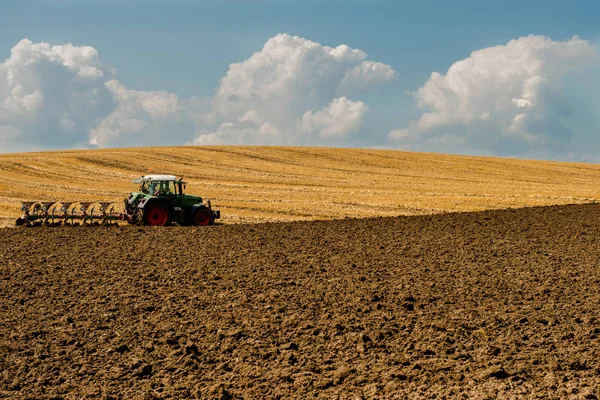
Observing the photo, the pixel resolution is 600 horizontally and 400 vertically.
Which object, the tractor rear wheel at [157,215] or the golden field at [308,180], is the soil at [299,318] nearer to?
the tractor rear wheel at [157,215]

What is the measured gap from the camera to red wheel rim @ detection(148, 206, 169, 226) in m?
23.0

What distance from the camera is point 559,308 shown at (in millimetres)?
11773

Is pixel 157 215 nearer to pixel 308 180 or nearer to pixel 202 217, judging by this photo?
pixel 202 217

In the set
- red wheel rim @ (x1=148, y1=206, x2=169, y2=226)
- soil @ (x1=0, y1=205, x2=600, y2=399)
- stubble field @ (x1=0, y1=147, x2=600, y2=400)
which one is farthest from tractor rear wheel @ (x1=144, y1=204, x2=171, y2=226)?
soil @ (x1=0, y1=205, x2=600, y2=399)

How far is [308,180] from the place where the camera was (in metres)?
44.6

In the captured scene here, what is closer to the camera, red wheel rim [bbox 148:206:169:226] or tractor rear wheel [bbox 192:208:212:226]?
red wheel rim [bbox 148:206:169:226]

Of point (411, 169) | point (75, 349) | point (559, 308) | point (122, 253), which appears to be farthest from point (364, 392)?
point (411, 169)

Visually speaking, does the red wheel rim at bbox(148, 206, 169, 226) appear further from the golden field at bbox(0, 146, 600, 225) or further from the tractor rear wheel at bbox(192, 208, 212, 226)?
→ the golden field at bbox(0, 146, 600, 225)

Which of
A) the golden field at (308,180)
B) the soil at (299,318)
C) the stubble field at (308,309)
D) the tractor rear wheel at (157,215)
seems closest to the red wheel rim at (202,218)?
the tractor rear wheel at (157,215)

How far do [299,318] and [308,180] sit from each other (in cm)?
3365

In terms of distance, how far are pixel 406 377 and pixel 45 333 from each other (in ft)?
18.8

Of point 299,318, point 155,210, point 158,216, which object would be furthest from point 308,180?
point 299,318

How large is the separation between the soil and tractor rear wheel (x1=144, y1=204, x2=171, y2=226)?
343cm

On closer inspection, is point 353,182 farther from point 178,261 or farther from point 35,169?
point 178,261
